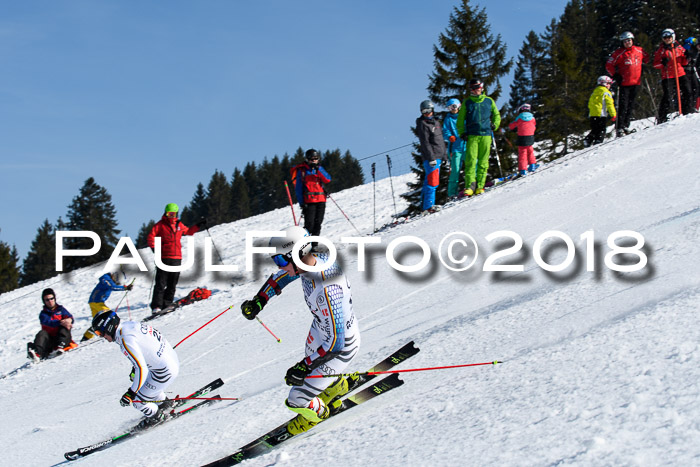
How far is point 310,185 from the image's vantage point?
459 inches

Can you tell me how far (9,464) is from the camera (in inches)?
223

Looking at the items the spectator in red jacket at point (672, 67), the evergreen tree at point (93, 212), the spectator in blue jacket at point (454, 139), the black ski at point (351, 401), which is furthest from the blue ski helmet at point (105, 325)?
the evergreen tree at point (93, 212)

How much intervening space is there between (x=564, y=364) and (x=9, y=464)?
504cm

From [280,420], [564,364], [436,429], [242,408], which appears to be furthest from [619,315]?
[242,408]

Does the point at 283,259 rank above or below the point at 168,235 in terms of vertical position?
below

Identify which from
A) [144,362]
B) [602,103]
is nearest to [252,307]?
[144,362]

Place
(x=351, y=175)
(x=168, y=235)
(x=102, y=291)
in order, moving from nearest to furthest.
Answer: (x=168, y=235) → (x=102, y=291) → (x=351, y=175)

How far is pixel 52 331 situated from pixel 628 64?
1259cm

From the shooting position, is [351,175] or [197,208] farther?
[197,208]

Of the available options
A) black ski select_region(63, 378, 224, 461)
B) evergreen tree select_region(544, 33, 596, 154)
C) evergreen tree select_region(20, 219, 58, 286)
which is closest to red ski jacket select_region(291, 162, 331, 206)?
black ski select_region(63, 378, 224, 461)

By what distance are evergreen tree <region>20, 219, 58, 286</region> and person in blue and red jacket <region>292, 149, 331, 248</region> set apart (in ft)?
213

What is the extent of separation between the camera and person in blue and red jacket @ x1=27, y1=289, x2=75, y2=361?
11102mm
